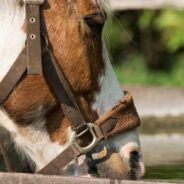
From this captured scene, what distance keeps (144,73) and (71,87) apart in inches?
298

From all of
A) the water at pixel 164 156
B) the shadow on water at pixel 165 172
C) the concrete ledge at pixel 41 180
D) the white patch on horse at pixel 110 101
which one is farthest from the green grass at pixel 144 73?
the concrete ledge at pixel 41 180

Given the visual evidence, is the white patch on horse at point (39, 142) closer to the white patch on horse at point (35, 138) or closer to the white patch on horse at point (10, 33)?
the white patch on horse at point (35, 138)

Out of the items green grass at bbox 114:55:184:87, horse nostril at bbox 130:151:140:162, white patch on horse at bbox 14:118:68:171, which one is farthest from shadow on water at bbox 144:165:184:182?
green grass at bbox 114:55:184:87

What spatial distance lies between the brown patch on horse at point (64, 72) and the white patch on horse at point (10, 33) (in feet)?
0.36

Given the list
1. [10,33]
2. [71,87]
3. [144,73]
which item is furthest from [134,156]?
[144,73]

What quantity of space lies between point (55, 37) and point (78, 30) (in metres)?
Result: 0.12

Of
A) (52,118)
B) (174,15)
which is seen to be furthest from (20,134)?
(174,15)

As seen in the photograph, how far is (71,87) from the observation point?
4.98 meters

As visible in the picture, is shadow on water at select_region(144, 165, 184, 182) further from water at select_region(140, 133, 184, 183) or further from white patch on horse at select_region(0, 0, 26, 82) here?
white patch on horse at select_region(0, 0, 26, 82)

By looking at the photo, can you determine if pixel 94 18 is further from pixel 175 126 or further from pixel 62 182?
pixel 175 126

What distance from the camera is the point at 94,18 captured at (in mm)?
4965

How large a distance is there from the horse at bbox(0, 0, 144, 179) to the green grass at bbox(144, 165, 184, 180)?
1194 mm

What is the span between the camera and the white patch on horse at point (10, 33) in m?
4.91

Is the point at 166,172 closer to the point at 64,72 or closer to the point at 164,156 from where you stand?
the point at 164,156
